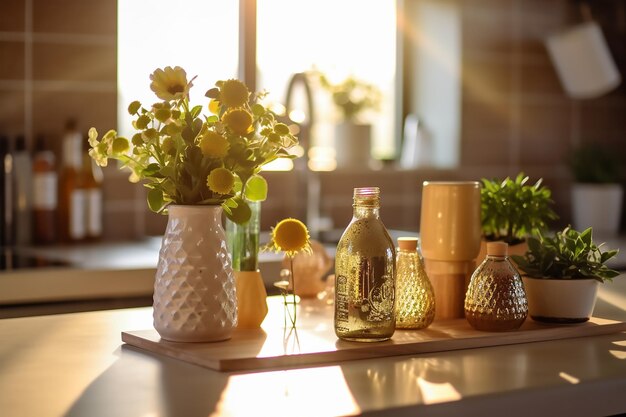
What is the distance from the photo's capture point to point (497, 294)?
4.55ft

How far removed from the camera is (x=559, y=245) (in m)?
1.51

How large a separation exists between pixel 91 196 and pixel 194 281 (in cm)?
166

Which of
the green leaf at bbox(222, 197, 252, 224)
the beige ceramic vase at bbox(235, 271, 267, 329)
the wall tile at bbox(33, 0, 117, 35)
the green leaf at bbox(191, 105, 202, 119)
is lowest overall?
the beige ceramic vase at bbox(235, 271, 267, 329)

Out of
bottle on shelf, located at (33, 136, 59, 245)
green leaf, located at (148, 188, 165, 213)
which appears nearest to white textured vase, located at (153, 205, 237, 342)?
green leaf, located at (148, 188, 165, 213)

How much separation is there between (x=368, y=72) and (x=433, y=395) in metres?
2.69

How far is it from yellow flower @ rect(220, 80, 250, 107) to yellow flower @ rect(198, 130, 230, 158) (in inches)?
2.5

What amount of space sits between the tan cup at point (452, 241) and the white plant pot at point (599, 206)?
7.44 feet

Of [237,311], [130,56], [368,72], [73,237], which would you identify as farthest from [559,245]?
[368,72]

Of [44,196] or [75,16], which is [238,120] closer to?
[44,196]

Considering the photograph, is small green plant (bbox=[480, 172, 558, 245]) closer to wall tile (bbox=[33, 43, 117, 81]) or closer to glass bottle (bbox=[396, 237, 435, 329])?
glass bottle (bbox=[396, 237, 435, 329])

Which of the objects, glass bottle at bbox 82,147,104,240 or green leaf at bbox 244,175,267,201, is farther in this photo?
glass bottle at bbox 82,147,104,240

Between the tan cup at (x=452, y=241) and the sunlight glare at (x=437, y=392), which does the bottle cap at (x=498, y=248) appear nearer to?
the tan cup at (x=452, y=241)

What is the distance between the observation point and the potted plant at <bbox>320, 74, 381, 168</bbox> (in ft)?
11.2

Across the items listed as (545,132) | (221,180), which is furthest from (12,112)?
(545,132)
